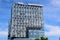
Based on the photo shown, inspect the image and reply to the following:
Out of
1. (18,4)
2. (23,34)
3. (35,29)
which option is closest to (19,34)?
(23,34)

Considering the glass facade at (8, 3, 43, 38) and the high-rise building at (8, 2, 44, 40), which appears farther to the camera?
the glass facade at (8, 3, 43, 38)

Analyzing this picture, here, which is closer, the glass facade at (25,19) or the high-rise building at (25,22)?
the high-rise building at (25,22)

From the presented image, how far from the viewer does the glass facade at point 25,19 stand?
549ft

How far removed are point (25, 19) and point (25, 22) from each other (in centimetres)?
261

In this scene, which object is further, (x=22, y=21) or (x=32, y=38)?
(x=22, y=21)

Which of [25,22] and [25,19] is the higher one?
[25,19]

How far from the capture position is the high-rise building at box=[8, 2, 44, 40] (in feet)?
543

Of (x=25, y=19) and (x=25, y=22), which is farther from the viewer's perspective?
(x=25, y=19)

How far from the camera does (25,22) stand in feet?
575

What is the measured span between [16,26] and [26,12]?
15.8m

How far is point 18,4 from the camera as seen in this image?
176 m

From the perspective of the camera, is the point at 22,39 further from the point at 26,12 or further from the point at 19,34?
the point at 26,12

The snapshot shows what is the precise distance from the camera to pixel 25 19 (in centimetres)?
17562

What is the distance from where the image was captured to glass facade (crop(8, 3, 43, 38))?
167262 millimetres
